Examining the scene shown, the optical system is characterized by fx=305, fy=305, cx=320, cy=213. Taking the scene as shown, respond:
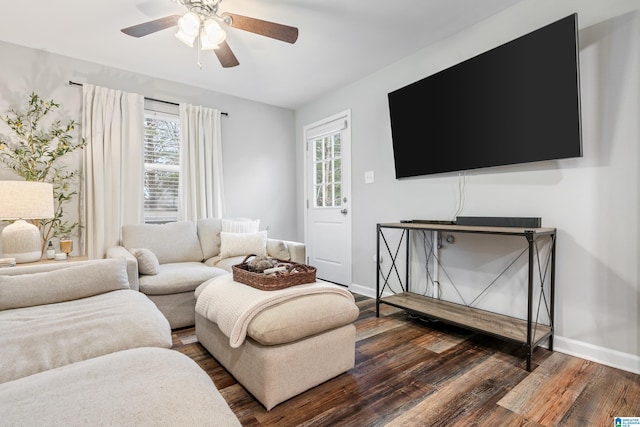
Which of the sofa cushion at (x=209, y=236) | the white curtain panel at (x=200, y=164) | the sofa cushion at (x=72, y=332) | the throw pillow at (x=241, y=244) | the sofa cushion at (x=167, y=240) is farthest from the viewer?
the white curtain panel at (x=200, y=164)

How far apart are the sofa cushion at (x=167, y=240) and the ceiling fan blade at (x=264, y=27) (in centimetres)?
202

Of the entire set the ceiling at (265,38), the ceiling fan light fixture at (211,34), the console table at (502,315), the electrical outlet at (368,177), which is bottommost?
the console table at (502,315)

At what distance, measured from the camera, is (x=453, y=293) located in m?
2.66

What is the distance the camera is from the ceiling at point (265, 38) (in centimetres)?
222

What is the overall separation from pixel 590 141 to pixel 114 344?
283 cm

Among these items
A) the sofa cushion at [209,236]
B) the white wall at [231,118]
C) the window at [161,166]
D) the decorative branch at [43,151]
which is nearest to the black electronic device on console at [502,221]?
the sofa cushion at [209,236]

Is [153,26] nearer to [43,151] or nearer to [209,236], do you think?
[43,151]

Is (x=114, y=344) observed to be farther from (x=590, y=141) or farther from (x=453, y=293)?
(x=590, y=141)

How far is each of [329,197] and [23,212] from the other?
9.44ft

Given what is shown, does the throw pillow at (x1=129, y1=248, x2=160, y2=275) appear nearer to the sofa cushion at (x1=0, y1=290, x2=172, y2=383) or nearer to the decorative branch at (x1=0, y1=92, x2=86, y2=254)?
the sofa cushion at (x1=0, y1=290, x2=172, y2=383)

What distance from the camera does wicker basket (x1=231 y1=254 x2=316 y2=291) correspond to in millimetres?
1685

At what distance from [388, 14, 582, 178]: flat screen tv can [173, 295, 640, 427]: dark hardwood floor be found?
51.8 inches

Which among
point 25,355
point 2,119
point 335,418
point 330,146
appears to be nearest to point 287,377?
point 335,418

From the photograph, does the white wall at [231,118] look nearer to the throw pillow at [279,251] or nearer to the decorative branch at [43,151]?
the decorative branch at [43,151]
